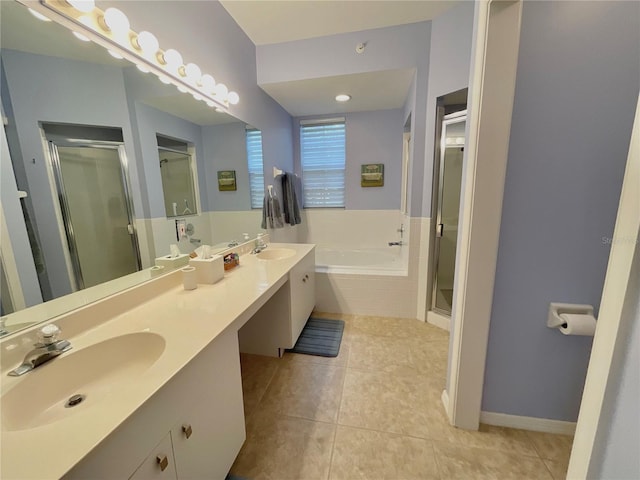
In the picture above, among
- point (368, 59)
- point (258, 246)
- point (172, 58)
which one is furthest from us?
point (258, 246)

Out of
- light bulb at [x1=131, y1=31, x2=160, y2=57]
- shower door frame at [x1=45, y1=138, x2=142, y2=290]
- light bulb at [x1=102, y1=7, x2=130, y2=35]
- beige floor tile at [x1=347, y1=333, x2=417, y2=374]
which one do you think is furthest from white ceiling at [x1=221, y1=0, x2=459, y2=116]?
beige floor tile at [x1=347, y1=333, x2=417, y2=374]

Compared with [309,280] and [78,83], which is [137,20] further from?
[309,280]

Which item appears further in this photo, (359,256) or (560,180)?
(359,256)

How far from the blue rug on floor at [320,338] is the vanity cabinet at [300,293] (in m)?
0.14

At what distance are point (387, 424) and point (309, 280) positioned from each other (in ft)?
3.97

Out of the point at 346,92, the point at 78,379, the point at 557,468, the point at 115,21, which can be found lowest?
the point at 557,468

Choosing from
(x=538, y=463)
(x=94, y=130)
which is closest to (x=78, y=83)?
(x=94, y=130)

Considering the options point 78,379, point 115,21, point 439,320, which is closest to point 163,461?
point 78,379

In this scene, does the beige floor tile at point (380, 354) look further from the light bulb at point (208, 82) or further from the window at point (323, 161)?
the light bulb at point (208, 82)

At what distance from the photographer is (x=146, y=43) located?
1.19 meters

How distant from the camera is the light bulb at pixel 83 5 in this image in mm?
901

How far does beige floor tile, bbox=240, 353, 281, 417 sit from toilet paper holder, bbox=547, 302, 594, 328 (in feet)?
5.45

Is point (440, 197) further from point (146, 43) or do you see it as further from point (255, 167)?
point (146, 43)

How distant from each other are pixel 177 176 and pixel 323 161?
232 cm
